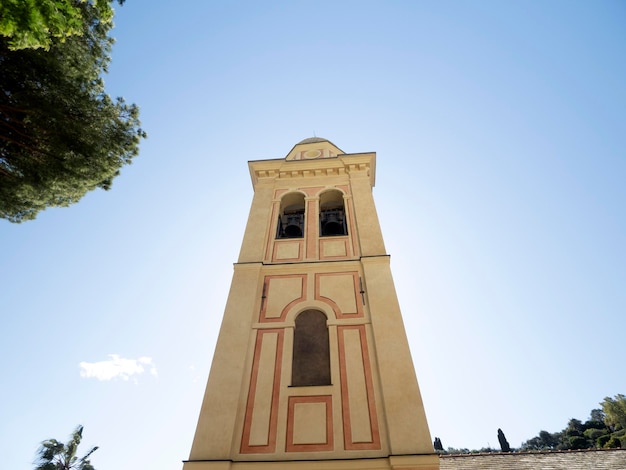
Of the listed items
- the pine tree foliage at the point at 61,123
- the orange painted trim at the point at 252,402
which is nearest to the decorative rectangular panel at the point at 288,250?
the orange painted trim at the point at 252,402

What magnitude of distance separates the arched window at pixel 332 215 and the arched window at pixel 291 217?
0.71 meters

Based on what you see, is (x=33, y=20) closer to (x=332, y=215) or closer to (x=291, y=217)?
(x=291, y=217)

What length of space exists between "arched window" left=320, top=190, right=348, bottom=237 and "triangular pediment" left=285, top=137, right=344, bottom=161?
7.73ft

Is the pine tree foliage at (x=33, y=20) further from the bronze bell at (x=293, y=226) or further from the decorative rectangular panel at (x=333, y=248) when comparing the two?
the bronze bell at (x=293, y=226)

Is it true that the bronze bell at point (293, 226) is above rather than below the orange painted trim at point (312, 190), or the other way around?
below

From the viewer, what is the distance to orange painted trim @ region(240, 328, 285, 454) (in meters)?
5.77

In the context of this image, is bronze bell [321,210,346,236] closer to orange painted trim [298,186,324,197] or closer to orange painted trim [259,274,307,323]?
orange painted trim [298,186,324,197]

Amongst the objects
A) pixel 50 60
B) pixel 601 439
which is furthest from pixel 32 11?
pixel 601 439

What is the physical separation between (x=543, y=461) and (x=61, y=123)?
53.7 ft

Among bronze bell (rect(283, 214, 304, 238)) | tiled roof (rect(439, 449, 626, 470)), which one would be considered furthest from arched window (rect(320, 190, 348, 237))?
tiled roof (rect(439, 449, 626, 470))

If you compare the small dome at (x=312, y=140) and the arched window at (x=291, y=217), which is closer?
the arched window at (x=291, y=217)

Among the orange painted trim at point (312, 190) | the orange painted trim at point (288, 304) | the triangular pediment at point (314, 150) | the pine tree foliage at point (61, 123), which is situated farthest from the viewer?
the triangular pediment at point (314, 150)

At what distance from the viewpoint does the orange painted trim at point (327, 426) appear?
224 inches

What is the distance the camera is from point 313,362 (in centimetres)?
696
